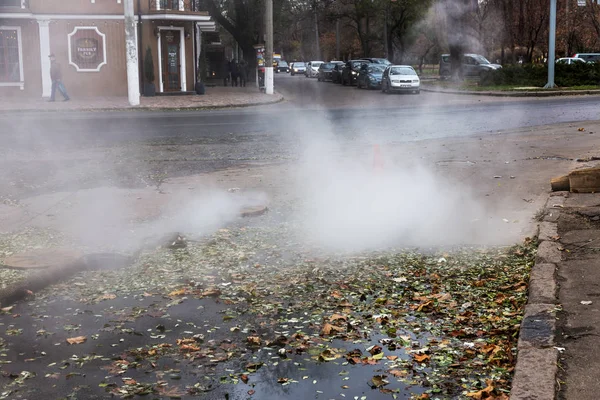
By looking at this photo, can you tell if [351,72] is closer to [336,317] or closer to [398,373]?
[336,317]

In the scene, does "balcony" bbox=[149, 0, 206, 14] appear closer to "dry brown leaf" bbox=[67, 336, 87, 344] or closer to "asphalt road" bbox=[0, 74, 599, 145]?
"asphalt road" bbox=[0, 74, 599, 145]

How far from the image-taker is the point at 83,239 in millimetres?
6203

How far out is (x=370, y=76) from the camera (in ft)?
111

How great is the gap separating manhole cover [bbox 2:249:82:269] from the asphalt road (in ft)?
23.9

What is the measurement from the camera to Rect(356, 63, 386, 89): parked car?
33531 mm

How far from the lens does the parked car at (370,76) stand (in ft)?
110

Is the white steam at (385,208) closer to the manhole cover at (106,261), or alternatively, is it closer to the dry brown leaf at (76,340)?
the manhole cover at (106,261)

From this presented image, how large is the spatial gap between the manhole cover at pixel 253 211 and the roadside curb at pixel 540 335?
9.12 ft

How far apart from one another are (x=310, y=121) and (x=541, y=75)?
14.4m

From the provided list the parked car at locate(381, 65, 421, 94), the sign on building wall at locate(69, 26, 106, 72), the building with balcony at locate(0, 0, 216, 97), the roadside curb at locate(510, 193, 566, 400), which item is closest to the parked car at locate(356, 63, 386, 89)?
the parked car at locate(381, 65, 421, 94)

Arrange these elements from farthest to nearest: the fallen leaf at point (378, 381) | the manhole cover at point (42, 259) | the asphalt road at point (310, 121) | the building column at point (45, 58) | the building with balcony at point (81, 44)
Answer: the building with balcony at point (81, 44) → the building column at point (45, 58) → the asphalt road at point (310, 121) → the manhole cover at point (42, 259) → the fallen leaf at point (378, 381)

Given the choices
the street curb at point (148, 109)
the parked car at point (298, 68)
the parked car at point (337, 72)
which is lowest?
the street curb at point (148, 109)

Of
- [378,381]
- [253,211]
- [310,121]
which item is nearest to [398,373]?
[378,381]

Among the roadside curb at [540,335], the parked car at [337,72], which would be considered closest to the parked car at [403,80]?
the parked car at [337,72]
